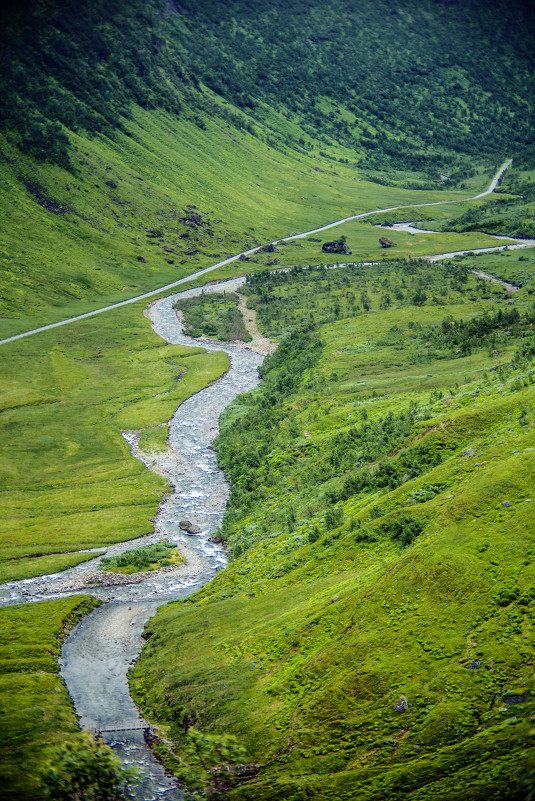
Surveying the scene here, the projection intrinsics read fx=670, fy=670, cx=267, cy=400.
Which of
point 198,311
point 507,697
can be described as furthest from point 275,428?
point 198,311

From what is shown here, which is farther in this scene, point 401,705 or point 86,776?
point 86,776

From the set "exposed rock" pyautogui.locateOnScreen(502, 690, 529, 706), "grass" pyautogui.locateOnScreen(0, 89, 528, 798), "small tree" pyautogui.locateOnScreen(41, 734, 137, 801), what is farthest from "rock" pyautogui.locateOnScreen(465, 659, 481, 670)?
"small tree" pyautogui.locateOnScreen(41, 734, 137, 801)

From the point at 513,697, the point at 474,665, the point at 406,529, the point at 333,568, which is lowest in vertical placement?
the point at 333,568

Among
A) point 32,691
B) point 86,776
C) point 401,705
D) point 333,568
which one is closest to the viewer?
point 401,705

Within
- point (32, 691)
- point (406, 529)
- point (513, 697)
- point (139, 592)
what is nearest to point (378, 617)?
point (406, 529)

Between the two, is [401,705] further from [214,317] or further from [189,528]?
[214,317]

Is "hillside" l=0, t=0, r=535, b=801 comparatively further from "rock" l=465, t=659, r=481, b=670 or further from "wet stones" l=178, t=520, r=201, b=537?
"wet stones" l=178, t=520, r=201, b=537

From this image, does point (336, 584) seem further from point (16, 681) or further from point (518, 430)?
point (16, 681)

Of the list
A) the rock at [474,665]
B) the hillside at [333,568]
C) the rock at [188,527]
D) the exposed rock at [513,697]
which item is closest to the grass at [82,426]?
the hillside at [333,568]
